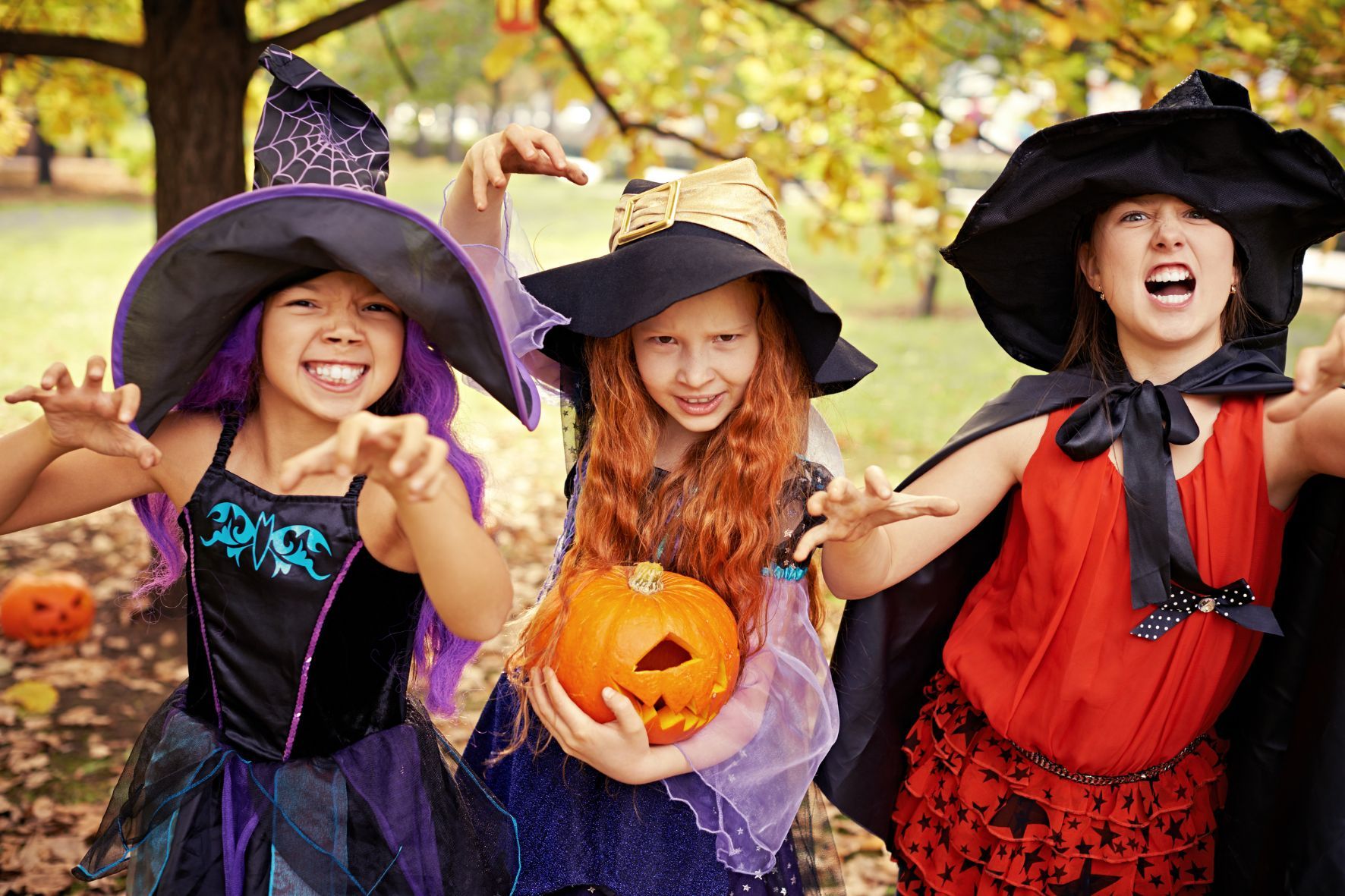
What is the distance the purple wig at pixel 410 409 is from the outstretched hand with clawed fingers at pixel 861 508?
0.83m

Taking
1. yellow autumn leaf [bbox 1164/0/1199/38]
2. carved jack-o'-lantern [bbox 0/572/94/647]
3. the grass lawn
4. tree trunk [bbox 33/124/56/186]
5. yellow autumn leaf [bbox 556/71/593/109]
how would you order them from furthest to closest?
tree trunk [bbox 33/124/56/186], the grass lawn, carved jack-o'-lantern [bbox 0/572/94/647], yellow autumn leaf [bbox 556/71/593/109], yellow autumn leaf [bbox 1164/0/1199/38]

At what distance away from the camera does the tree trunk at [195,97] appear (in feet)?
16.8

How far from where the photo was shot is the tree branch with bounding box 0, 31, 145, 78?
4930 millimetres

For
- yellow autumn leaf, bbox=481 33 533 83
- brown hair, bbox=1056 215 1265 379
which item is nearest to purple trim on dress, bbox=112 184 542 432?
brown hair, bbox=1056 215 1265 379

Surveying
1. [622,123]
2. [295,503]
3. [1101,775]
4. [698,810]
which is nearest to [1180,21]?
[622,123]

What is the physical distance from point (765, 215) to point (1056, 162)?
714mm

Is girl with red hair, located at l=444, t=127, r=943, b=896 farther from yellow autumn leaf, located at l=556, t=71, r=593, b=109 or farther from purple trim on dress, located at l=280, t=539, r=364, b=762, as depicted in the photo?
yellow autumn leaf, located at l=556, t=71, r=593, b=109

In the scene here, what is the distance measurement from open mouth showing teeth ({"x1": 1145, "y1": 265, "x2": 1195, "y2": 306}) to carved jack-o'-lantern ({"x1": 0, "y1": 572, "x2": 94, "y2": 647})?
5.22 m

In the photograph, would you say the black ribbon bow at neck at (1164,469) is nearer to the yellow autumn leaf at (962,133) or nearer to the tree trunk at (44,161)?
the yellow autumn leaf at (962,133)

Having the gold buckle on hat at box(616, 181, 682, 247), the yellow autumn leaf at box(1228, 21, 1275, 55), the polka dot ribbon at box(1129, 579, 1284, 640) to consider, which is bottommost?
the polka dot ribbon at box(1129, 579, 1284, 640)

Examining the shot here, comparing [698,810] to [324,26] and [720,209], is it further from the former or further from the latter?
[324,26]

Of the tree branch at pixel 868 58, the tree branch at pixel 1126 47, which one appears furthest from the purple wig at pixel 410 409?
the tree branch at pixel 1126 47

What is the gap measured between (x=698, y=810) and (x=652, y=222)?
144 cm

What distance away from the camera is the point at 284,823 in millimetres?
2434
